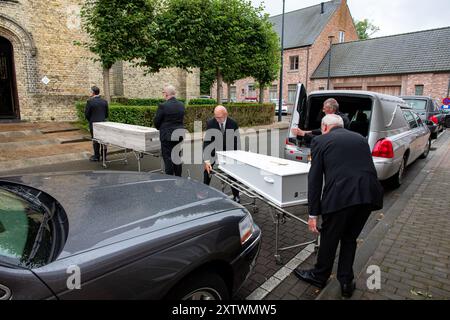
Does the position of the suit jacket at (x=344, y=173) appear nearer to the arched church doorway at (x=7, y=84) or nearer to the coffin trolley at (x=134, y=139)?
the coffin trolley at (x=134, y=139)

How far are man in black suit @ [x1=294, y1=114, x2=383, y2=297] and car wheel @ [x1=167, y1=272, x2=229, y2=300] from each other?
1119 millimetres

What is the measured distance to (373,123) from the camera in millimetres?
5281

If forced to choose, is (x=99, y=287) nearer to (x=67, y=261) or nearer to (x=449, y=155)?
(x=67, y=261)

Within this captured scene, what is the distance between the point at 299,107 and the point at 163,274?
476 centimetres

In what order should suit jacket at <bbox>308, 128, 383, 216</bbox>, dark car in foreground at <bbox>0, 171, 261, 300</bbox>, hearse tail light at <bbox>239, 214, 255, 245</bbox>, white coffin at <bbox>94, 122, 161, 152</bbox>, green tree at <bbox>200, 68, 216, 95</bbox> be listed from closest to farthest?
dark car in foreground at <bbox>0, 171, 261, 300</bbox>, hearse tail light at <bbox>239, 214, 255, 245</bbox>, suit jacket at <bbox>308, 128, 383, 216</bbox>, white coffin at <bbox>94, 122, 161, 152</bbox>, green tree at <bbox>200, 68, 216, 95</bbox>

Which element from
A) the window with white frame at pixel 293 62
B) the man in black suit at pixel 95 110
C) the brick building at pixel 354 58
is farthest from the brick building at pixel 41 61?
the window with white frame at pixel 293 62

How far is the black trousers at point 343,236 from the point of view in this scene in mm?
2814

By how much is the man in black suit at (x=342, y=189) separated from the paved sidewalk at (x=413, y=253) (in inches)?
17.5

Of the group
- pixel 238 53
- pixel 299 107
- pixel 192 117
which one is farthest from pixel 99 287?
pixel 238 53

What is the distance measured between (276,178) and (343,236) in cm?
88

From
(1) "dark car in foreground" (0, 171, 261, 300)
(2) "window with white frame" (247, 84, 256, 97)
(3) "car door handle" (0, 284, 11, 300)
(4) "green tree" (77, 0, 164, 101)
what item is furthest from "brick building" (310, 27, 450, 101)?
(3) "car door handle" (0, 284, 11, 300)

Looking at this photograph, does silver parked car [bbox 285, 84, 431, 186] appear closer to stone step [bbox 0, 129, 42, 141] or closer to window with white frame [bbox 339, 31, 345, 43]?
stone step [bbox 0, 129, 42, 141]

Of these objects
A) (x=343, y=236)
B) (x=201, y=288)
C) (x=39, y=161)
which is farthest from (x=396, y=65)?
(x=201, y=288)

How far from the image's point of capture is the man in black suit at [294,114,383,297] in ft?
8.96
